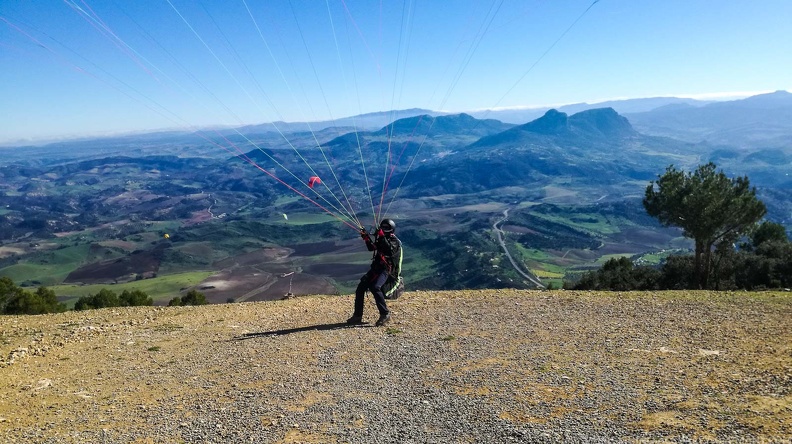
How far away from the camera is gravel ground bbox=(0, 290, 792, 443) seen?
266 inches

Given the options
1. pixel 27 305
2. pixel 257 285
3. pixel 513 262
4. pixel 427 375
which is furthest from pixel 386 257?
pixel 513 262

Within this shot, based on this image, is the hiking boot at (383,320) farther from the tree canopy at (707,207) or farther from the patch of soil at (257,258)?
the patch of soil at (257,258)

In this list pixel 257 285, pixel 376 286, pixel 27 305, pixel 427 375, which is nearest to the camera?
pixel 427 375

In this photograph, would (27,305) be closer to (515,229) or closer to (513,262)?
(513,262)

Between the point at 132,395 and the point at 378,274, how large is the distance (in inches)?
249

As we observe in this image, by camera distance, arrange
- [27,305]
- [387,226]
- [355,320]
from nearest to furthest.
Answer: [387,226] < [355,320] < [27,305]

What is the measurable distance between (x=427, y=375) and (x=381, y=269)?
168 inches

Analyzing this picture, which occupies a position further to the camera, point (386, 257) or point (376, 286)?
point (386, 257)

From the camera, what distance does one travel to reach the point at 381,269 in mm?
12672

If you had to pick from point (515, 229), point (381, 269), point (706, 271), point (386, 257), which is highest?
point (386, 257)

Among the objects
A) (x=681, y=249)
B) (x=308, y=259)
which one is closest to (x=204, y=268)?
(x=308, y=259)

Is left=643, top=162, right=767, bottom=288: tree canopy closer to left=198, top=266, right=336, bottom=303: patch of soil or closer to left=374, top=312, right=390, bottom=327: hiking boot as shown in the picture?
left=374, top=312, right=390, bottom=327: hiking boot

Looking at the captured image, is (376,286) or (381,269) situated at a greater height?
(381,269)

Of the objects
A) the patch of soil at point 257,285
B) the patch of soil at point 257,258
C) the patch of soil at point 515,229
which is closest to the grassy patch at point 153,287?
the patch of soil at point 257,285
